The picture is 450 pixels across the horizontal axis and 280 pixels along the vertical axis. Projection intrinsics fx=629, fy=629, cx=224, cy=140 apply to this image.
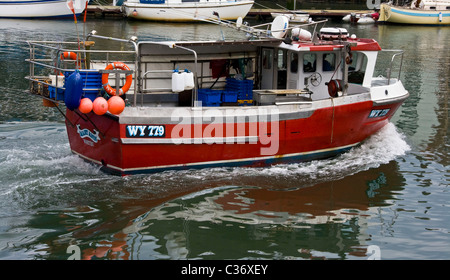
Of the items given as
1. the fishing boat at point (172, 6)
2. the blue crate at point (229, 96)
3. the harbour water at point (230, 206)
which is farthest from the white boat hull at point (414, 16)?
the blue crate at point (229, 96)

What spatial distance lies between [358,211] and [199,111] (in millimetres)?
3763

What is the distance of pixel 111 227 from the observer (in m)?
10.8

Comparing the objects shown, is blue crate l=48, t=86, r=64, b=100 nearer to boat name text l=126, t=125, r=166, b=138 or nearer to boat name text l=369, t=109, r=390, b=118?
boat name text l=126, t=125, r=166, b=138

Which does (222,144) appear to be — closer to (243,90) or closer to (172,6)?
(243,90)

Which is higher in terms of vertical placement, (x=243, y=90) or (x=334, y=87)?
(x=334, y=87)

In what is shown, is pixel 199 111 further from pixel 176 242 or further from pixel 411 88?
pixel 411 88

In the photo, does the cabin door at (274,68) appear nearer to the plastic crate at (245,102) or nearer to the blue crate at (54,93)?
the plastic crate at (245,102)

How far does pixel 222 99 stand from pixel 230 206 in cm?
338

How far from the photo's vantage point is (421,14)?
2019 inches

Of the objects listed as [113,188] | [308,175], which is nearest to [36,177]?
[113,188]

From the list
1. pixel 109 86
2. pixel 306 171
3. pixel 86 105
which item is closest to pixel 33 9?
pixel 109 86

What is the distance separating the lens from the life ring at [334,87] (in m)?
14.5

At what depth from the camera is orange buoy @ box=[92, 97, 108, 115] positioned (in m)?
11.9

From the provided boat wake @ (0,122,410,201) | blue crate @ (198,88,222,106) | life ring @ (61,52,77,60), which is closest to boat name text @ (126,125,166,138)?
boat wake @ (0,122,410,201)
